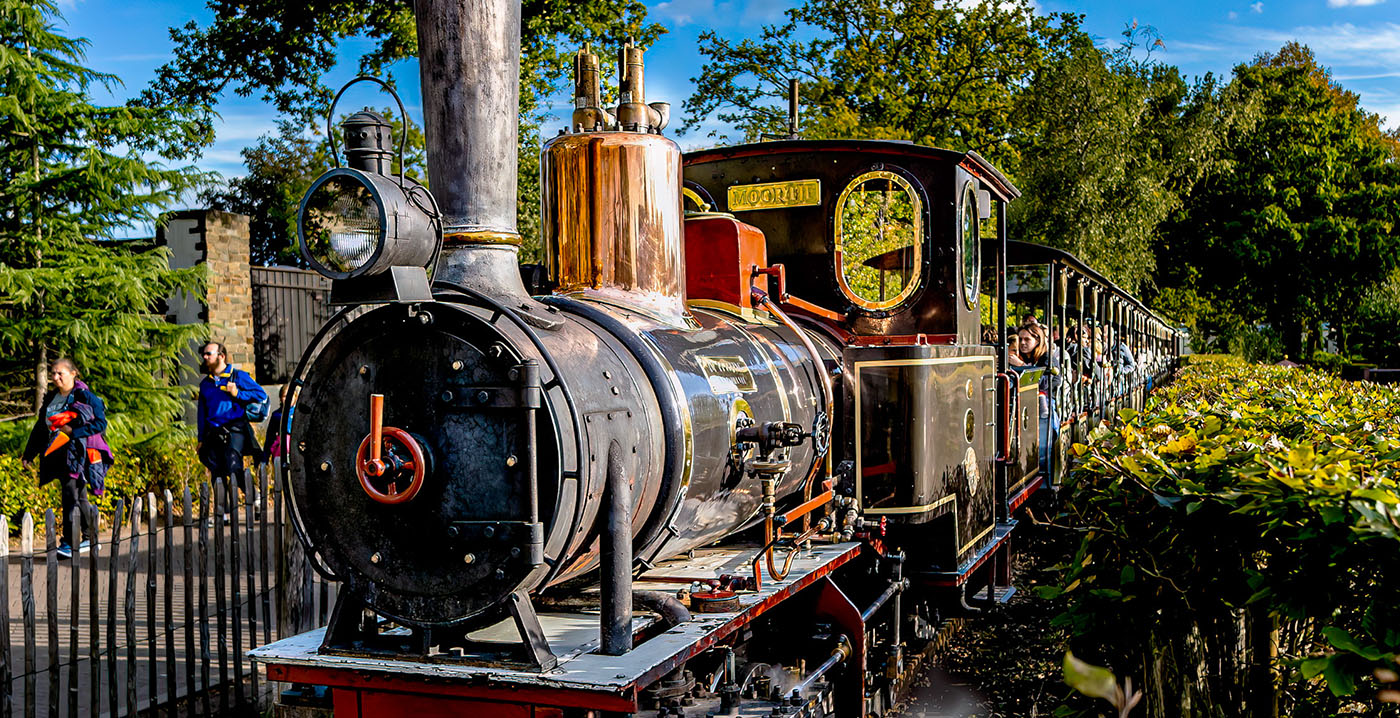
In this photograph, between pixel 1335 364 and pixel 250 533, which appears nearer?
pixel 250 533

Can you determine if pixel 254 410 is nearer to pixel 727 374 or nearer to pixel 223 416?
pixel 223 416

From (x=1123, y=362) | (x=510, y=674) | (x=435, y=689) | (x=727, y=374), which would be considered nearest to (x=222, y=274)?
(x=727, y=374)

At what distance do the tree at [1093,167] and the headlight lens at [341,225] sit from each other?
734 inches

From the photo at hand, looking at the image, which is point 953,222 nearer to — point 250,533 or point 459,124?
point 459,124

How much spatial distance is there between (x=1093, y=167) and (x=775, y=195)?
16228 millimetres

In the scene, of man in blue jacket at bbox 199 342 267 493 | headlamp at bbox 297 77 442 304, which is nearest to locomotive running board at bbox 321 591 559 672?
headlamp at bbox 297 77 442 304

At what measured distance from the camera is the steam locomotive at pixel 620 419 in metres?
2.87

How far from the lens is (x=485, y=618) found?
9.55 feet

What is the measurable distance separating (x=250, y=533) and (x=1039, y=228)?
18281 mm

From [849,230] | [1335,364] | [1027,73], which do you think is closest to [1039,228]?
[1027,73]

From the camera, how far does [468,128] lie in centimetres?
332

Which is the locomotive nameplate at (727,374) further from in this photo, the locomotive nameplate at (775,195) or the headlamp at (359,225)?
the locomotive nameplate at (775,195)

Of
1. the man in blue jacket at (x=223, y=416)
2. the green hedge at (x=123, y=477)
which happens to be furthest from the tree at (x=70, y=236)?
the man in blue jacket at (x=223, y=416)

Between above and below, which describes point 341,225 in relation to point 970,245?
below
